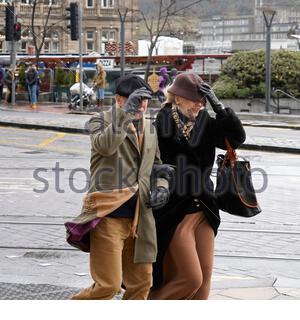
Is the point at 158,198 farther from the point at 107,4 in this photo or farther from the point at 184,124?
the point at 107,4

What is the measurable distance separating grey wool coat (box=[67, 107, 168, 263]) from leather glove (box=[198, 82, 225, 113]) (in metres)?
0.49

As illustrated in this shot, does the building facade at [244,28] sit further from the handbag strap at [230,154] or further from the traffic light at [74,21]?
the handbag strap at [230,154]

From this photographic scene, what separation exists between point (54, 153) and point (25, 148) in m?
1.29

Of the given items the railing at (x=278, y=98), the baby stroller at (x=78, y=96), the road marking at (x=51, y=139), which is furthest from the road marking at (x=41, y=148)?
the railing at (x=278, y=98)

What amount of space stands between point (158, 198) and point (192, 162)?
43 centimetres

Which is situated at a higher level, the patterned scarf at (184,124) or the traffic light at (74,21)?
the traffic light at (74,21)

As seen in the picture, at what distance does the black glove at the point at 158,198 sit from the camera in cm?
553

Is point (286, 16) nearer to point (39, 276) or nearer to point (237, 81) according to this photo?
point (237, 81)

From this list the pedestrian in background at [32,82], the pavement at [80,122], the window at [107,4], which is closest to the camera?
the pavement at [80,122]

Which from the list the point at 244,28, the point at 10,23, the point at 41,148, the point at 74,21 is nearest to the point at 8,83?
the point at 10,23

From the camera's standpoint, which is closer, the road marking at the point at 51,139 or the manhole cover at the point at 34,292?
the manhole cover at the point at 34,292

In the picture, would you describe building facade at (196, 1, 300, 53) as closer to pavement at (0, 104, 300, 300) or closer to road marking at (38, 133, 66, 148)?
road marking at (38, 133, 66, 148)

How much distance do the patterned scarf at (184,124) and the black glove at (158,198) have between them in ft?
1.41

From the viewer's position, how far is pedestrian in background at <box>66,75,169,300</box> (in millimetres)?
5500
